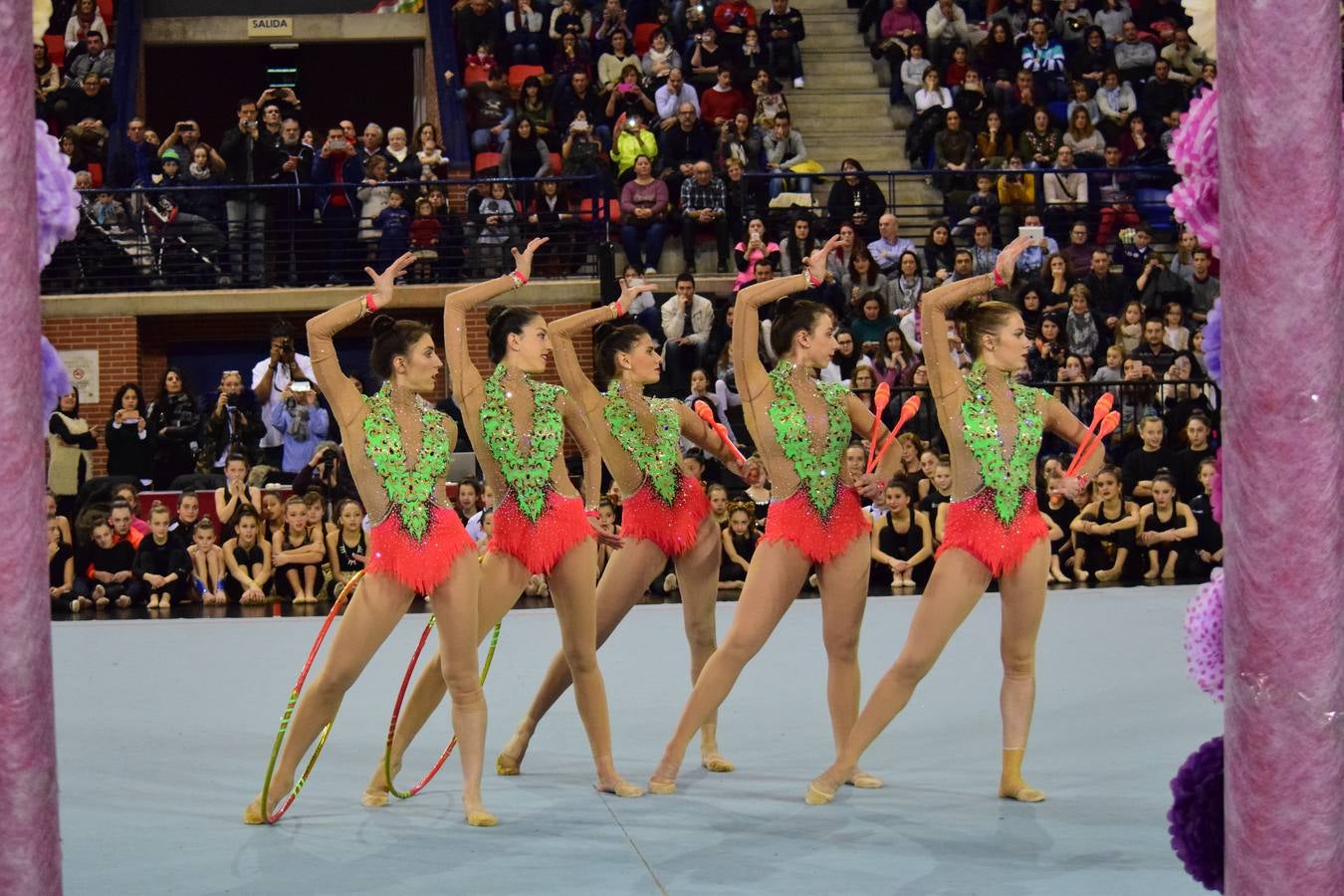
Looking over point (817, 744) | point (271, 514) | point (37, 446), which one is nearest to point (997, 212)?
point (271, 514)

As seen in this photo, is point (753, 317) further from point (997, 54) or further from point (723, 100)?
point (997, 54)

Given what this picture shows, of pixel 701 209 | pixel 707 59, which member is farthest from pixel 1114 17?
pixel 701 209

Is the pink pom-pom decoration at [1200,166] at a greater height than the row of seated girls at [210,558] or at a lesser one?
greater

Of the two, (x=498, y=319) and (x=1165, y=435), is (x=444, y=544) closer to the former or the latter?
(x=498, y=319)

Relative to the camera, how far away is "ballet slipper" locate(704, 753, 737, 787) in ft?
20.7

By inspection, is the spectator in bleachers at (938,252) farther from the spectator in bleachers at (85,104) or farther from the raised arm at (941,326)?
the raised arm at (941,326)

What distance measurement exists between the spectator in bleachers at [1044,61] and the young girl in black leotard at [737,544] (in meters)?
6.43

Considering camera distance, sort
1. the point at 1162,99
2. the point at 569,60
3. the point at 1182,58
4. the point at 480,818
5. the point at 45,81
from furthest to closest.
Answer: the point at 1182,58
the point at 45,81
the point at 569,60
the point at 1162,99
the point at 480,818

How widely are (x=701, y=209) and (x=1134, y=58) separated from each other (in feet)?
15.8

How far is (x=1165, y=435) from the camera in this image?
12.1m

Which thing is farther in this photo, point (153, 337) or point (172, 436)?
point (153, 337)

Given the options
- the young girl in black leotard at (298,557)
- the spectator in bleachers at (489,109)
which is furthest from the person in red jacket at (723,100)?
the young girl in black leotard at (298,557)

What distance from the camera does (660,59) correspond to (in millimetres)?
15461

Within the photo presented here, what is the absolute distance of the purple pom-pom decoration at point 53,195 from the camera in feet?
8.57
